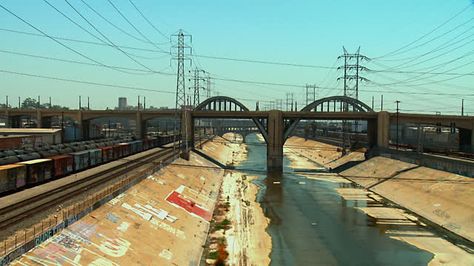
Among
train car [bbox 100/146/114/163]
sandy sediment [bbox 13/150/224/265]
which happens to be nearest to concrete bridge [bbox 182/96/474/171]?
train car [bbox 100/146/114/163]

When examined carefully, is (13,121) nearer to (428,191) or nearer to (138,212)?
(138,212)

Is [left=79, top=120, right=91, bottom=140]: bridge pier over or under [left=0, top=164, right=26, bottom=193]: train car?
over

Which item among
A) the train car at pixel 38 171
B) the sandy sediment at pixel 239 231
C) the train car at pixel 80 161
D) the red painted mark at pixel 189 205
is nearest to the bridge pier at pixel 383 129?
the sandy sediment at pixel 239 231

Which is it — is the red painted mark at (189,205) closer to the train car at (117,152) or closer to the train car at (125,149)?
the train car at (117,152)

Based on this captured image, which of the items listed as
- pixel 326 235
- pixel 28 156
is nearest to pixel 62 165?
pixel 28 156

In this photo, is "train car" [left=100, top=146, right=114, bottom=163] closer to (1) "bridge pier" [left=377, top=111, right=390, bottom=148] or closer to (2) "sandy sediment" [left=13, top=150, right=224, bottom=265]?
(2) "sandy sediment" [left=13, top=150, right=224, bottom=265]

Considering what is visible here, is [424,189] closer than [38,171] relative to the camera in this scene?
No
